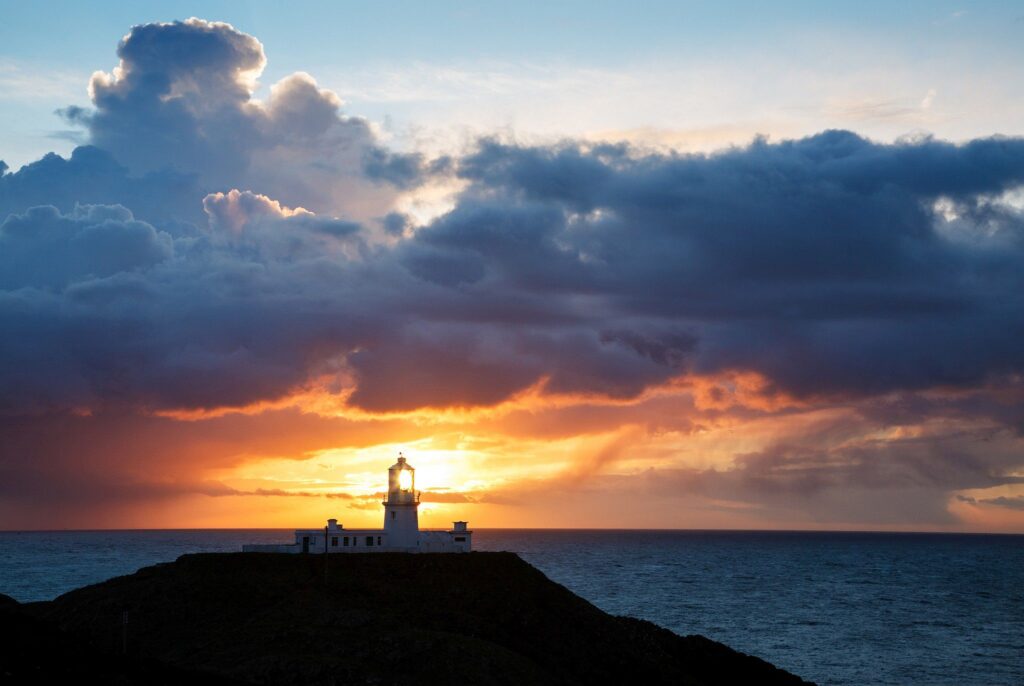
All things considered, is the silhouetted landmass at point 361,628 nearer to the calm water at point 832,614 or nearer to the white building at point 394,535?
the white building at point 394,535

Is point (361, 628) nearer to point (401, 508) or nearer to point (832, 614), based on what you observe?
point (401, 508)

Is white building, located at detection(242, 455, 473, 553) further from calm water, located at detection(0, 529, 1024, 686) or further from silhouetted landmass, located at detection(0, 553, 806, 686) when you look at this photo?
calm water, located at detection(0, 529, 1024, 686)

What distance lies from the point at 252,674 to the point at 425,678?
870cm

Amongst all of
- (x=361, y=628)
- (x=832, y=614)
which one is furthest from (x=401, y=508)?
(x=832, y=614)

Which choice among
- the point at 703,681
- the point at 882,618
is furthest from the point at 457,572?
the point at 882,618

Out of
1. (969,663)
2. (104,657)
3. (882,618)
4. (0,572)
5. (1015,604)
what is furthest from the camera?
(0,572)

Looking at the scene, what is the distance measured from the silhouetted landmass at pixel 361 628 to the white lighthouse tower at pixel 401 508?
369 inches

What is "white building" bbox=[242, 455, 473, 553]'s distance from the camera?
2921 inches

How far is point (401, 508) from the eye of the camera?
267 feet

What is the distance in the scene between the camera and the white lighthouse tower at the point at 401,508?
263ft

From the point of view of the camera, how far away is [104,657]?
4522 centimetres

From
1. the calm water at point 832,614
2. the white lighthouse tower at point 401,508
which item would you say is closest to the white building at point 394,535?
the white lighthouse tower at point 401,508

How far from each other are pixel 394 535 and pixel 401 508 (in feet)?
8.00

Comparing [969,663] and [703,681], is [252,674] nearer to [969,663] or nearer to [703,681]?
[703,681]
